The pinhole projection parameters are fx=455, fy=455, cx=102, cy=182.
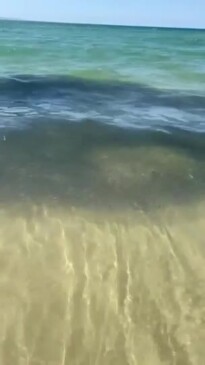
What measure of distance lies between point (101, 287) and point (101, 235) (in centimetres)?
96

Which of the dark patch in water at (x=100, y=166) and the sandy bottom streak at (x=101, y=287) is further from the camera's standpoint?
the dark patch in water at (x=100, y=166)

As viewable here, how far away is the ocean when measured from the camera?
3535 mm

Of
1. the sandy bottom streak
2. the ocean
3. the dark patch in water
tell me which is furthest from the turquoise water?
the sandy bottom streak

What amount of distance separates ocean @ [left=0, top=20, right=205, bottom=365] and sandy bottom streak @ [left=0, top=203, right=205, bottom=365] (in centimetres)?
1

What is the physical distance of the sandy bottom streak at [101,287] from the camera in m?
3.44

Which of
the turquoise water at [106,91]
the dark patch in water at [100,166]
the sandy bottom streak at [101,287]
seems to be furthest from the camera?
the turquoise water at [106,91]

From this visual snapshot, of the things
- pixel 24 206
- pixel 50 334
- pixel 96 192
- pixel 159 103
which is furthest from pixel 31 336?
pixel 159 103

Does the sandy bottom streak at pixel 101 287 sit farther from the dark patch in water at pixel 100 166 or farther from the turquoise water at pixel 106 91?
the turquoise water at pixel 106 91

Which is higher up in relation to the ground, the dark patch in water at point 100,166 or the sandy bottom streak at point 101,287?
the sandy bottom streak at point 101,287

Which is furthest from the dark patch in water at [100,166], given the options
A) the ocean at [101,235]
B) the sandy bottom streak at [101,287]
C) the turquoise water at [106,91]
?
the turquoise water at [106,91]

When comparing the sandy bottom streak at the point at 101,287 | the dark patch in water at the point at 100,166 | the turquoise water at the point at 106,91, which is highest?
the sandy bottom streak at the point at 101,287

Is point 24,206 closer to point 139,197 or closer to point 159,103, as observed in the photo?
point 139,197

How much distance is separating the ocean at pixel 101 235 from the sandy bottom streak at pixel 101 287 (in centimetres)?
1

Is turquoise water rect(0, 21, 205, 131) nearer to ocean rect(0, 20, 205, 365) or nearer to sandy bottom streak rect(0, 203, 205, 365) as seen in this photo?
ocean rect(0, 20, 205, 365)
